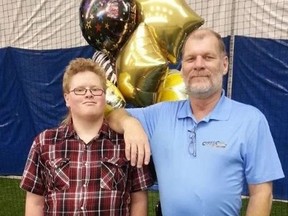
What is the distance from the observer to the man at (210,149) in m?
1.70

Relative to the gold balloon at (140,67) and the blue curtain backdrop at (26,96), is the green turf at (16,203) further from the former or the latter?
the gold balloon at (140,67)

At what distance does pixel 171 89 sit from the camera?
240 centimetres

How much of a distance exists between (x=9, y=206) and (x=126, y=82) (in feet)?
10.3

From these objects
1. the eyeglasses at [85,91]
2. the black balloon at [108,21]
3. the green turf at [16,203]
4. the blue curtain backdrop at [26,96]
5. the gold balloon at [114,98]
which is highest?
the black balloon at [108,21]

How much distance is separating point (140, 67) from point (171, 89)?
187 mm

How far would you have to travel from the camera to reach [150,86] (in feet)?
7.73

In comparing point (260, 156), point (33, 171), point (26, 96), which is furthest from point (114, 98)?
point (26, 96)

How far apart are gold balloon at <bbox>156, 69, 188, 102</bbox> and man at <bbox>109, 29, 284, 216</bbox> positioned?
534mm

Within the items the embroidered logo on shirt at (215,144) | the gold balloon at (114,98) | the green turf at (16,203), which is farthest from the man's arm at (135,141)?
the green turf at (16,203)

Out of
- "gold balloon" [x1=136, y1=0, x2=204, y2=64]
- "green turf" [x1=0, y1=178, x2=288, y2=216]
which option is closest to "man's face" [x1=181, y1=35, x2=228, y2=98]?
"gold balloon" [x1=136, y1=0, x2=204, y2=64]

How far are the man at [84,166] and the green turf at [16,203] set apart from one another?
271 centimetres

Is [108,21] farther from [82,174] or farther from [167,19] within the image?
[82,174]

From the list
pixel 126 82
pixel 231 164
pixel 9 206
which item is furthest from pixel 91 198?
pixel 9 206

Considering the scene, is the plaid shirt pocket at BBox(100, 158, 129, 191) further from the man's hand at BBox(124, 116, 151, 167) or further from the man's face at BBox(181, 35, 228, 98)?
the man's face at BBox(181, 35, 228, 98)
